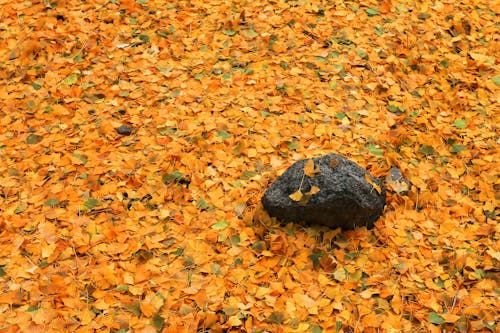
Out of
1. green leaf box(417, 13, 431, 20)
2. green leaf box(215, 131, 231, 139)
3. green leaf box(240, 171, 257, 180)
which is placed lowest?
green leaf box(240, 171, 257, 180)

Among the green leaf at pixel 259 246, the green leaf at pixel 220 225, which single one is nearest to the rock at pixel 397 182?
the green leaf at pixel 259 246

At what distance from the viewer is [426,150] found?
151 inches

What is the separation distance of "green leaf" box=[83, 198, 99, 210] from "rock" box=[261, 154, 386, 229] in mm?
1132

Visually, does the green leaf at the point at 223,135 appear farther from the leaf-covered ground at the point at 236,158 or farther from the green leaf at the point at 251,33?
the green leaf at the point at 251,33

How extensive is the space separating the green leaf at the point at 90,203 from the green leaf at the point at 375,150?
1.97m

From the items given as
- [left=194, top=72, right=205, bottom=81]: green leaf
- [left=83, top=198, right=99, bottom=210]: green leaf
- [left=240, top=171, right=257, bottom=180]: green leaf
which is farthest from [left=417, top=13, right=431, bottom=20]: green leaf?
[left=83, top=198, right=99, bottom=210]: green leaf

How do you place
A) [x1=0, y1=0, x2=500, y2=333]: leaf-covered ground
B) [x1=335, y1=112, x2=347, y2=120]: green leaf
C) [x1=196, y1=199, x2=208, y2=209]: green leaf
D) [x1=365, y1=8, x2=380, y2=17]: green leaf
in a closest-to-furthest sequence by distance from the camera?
[x1=0, y1=0, x2=500, y2=333]: leaf-covered ground, [x1=196, y1=199, x2=208, y2=209]: green leaf, [x1=335, y1=112, x2=347, y2=120]: green leaf, [x1=365, y1=8, x2=380, y2=17]: green leaf

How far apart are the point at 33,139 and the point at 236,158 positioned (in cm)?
158

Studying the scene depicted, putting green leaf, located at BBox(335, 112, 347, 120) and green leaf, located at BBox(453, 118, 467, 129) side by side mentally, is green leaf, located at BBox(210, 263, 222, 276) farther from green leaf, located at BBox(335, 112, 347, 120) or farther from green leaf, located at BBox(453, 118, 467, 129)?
green leaf, located at BBox(453, 118, 467, 129)

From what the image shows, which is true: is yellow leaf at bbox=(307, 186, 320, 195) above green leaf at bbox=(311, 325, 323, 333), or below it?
above

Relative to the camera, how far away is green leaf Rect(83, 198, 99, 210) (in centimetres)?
343

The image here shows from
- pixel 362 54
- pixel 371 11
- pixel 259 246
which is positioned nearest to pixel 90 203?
pixel 259 246

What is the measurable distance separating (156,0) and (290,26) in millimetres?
1361

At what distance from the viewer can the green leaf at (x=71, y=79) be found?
170 inches
